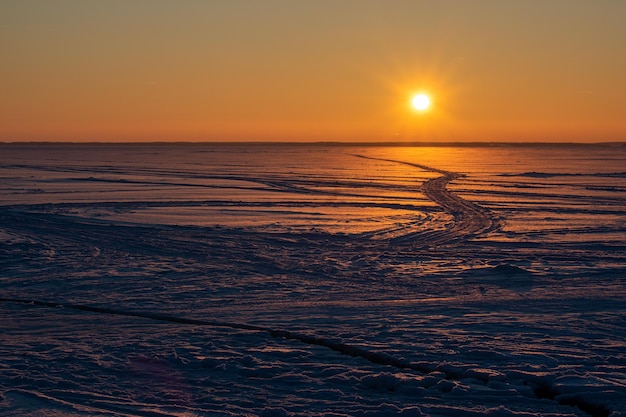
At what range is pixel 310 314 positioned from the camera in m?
9.26

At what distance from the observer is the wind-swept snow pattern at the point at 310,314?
20.9 ft

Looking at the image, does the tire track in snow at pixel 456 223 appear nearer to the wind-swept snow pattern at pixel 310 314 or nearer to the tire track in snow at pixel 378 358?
the wind-swept snow pattern at pixel 310 314

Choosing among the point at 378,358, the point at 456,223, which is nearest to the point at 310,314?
the point at 378,358

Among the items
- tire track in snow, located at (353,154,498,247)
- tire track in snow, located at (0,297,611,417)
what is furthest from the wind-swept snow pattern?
tire track in snow, located at (353,154,498,247)

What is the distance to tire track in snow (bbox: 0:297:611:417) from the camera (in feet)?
20.6

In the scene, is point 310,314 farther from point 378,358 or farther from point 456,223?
point 456,223

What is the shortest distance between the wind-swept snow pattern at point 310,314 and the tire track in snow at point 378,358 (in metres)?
0.02

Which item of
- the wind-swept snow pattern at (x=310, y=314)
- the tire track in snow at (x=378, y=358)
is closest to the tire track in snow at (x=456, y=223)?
the wind-swept snow pattern at (x=310, y=314)

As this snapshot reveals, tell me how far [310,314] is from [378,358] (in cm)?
198

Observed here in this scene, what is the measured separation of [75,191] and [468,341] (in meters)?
21.5

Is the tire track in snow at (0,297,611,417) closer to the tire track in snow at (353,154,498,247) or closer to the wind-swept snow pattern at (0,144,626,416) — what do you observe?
the wind-swept snow pattern at (0,144,626,416)

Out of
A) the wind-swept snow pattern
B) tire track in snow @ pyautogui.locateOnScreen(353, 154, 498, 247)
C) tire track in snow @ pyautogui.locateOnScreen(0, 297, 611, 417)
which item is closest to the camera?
tire track in snow @ pyautogui.locateOnScreen(0, 297, 611, 417)

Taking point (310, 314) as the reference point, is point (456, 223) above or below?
above

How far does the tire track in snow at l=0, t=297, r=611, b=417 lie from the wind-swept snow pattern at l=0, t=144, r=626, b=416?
24 mm
